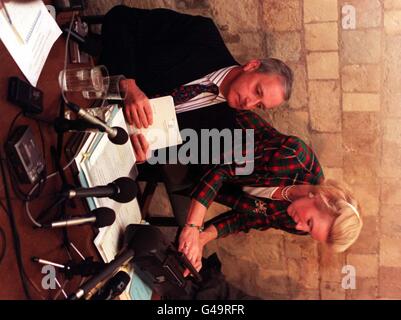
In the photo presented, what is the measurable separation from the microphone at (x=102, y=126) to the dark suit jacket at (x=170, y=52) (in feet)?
2.00

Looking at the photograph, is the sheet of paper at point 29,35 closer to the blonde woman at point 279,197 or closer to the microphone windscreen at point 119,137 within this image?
the microphone windscreen at point 119,137

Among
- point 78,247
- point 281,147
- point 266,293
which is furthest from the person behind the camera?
point 266,293

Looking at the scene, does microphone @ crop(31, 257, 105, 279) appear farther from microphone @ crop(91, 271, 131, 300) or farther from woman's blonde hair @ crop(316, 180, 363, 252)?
woman's blonde hair @ crop(316, 180, 363, 252)

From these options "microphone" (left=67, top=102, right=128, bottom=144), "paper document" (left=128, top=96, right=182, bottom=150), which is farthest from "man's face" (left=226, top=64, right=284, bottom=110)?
"microphone" (left=67, top=102, right=128, bottom=144)

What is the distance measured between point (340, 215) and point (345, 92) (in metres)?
0.68

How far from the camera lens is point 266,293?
282cm

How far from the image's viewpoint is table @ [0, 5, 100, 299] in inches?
44.9

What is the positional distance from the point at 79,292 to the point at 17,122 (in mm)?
512

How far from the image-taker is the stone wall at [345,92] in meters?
2.08

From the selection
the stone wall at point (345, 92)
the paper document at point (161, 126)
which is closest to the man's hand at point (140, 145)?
the paper document at point (161, 126)

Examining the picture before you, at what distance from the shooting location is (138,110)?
171 centimetres

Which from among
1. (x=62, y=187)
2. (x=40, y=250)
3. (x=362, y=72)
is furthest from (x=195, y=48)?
(x=40, y=250)
